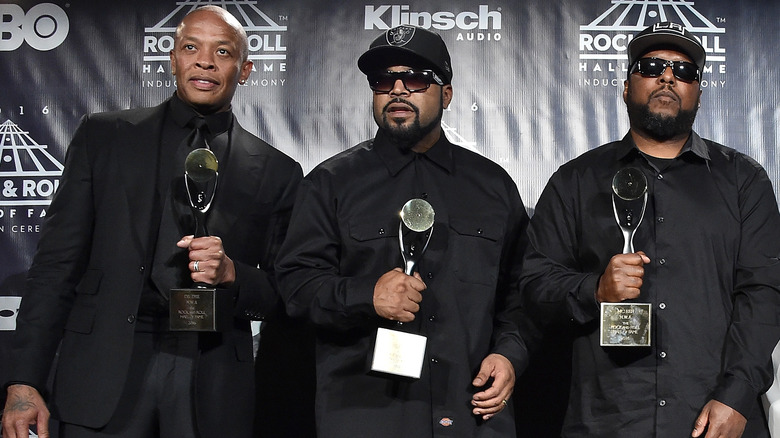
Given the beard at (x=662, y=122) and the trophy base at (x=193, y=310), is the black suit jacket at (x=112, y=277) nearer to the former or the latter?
the trophy base at (x=193, y=310)

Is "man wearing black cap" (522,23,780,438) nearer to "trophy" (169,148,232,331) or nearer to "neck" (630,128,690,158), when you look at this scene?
"neck" (630,128,690,158)

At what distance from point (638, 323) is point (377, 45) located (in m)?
1.18

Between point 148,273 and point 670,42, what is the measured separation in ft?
5.87

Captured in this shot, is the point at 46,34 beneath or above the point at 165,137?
above

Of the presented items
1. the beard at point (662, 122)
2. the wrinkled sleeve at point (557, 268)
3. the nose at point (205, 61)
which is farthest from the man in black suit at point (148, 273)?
the beard at point (662, 122)

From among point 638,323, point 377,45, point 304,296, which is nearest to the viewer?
point 638,323

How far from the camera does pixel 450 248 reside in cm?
284

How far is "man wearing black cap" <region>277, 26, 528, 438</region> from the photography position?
268cm

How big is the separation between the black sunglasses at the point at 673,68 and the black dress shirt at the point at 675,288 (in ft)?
0.74

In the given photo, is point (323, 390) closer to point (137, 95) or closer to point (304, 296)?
point (304, 296)

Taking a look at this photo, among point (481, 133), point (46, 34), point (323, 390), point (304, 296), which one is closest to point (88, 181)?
point (304, 296)

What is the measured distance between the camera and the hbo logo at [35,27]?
382cm

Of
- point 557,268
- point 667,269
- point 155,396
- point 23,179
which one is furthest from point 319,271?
point 23,179

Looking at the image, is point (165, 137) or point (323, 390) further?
point (165, 137)
